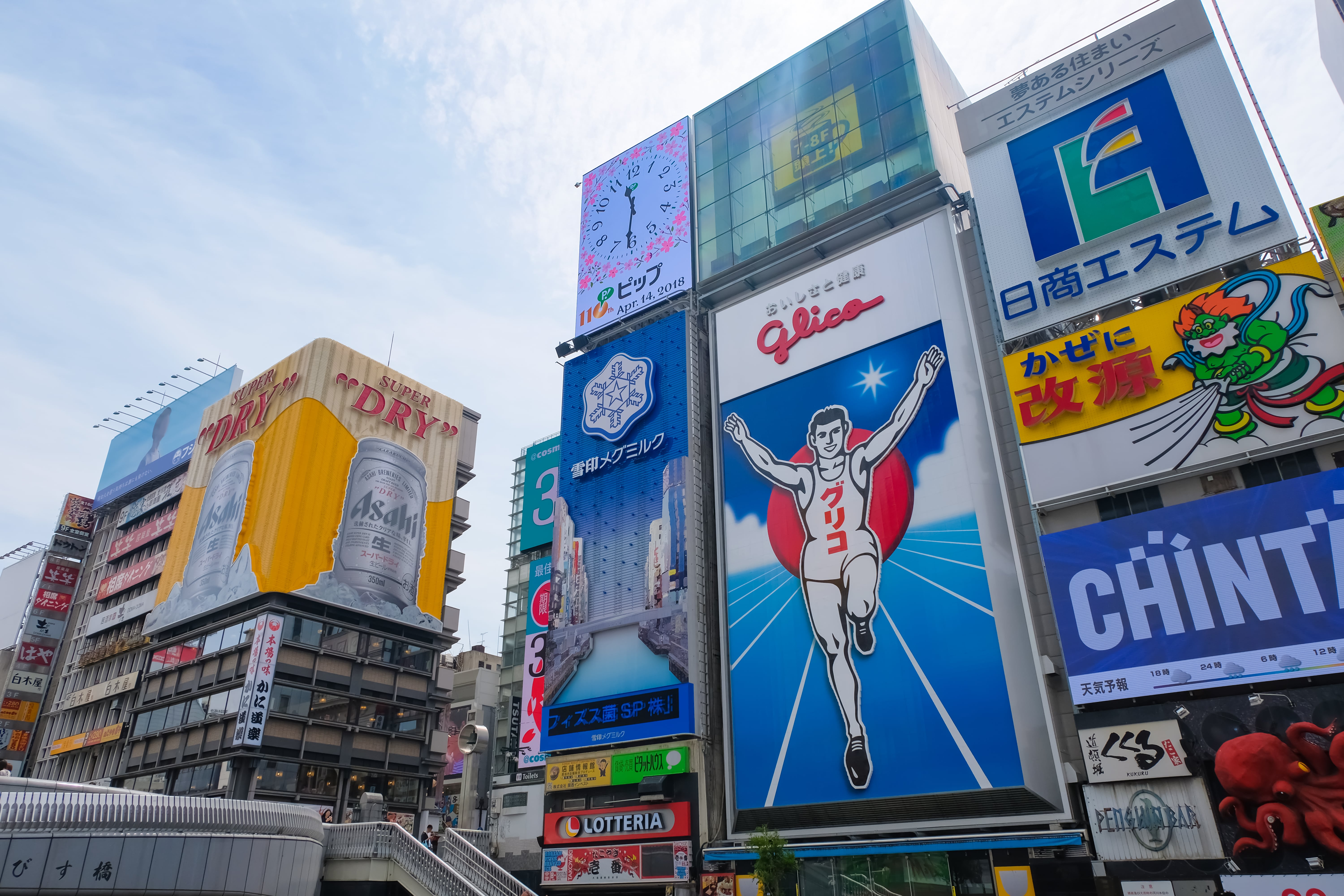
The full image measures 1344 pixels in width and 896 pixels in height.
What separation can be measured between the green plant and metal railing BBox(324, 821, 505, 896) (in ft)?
26.1

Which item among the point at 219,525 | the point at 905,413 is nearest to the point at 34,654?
the point at 219,525

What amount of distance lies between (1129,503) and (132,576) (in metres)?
69.6

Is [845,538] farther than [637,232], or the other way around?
[637,232]

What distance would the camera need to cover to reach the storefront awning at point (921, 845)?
79.6 feet

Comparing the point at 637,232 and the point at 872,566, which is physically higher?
the point at 637,232

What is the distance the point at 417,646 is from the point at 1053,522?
44331mm

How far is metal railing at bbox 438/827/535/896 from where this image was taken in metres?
28.7

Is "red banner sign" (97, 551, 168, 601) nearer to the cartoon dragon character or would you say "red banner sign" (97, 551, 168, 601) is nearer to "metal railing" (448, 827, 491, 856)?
"metal railing" (448, 827, 491, 856)

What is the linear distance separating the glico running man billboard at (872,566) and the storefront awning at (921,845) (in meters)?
1.01

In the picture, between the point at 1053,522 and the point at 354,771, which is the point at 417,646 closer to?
the point at 354,771

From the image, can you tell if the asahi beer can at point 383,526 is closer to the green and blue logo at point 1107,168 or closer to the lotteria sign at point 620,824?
the lotteria sign at point 620,824

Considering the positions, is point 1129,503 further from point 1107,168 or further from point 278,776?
point 278,776

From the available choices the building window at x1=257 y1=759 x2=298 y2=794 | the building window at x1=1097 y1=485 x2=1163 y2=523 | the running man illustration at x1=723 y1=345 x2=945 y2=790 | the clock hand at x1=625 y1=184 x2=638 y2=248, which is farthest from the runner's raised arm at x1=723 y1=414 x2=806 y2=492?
the building window at x1=257 y1=759 x2=298 y2=794

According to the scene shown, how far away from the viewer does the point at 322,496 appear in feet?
183
